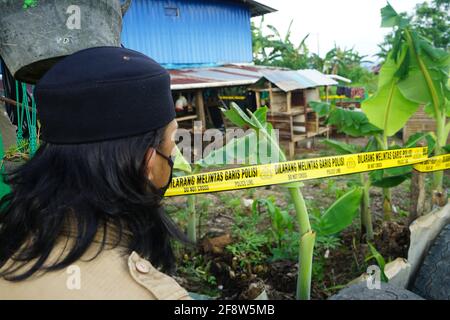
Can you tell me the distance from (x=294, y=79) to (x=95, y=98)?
9.01 m

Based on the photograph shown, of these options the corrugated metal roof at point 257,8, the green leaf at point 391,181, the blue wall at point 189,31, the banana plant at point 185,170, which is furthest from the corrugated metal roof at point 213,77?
the green leaf at point 391,181

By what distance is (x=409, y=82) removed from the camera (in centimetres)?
302

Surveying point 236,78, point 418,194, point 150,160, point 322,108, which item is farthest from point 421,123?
point 150,160

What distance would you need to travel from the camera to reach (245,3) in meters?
12.0

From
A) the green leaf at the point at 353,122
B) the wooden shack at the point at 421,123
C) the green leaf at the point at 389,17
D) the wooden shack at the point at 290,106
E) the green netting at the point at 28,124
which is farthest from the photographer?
the wooden shack at the point at 290,106

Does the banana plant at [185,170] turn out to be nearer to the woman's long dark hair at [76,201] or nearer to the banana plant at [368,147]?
the banana plant at [368,147]

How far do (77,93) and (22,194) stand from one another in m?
0.30

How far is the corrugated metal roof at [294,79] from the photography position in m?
8.65

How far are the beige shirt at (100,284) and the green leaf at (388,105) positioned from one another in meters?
2.74

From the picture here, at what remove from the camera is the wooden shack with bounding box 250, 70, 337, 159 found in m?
8.75

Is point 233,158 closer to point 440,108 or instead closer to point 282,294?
point 282,294

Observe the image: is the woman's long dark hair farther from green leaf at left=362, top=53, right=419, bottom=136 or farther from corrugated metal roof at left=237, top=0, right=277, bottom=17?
corrugated metal roof at left=237, top=0, right=277, bottom=17

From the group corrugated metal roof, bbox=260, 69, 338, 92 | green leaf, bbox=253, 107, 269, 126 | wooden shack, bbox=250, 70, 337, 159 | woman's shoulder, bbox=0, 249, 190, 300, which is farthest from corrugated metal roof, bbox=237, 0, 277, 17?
woman's shoulder, bbox=0, 249, 190, 300
